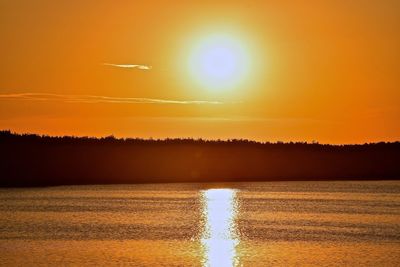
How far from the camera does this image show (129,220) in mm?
101438

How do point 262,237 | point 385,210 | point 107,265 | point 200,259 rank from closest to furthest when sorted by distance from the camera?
point 107,265, point 200,259, point 262,237, point 385,210

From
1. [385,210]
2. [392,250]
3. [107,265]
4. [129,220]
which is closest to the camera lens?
[107,265]

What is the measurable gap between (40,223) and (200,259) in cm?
3707

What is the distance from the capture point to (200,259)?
6181 centimetres

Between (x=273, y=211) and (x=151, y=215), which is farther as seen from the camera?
(x=273, y=211)

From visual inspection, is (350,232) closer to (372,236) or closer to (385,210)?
(372,236)

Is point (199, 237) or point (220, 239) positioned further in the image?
point (199, 237)

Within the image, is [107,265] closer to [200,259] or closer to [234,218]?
[200,259]

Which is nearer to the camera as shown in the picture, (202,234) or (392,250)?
(392,250)

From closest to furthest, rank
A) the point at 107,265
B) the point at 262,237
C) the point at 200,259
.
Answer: the point at 107,265 → the point at 200,259 → the point at 262,237

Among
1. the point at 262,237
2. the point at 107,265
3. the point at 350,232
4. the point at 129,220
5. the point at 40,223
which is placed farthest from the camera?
the point at 129,220

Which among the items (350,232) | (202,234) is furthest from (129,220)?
(350,232)

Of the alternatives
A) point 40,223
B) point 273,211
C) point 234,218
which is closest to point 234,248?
point 40,223

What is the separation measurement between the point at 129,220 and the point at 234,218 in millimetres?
14644
